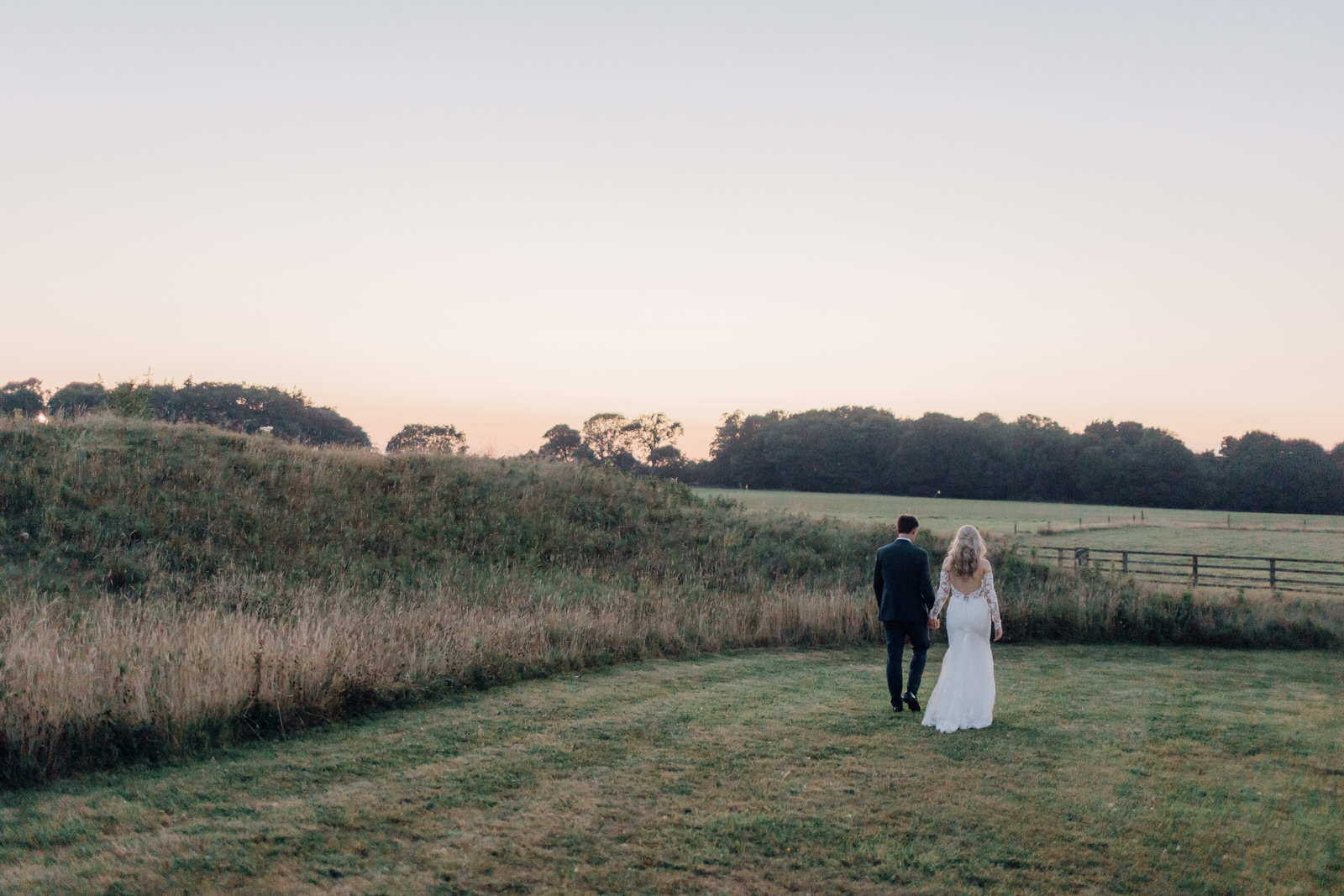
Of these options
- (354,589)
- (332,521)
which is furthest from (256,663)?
(332,521)

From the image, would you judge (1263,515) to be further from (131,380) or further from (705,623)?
(131,380)

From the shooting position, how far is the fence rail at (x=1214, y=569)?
3008 centimetres

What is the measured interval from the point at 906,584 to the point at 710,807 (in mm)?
4098

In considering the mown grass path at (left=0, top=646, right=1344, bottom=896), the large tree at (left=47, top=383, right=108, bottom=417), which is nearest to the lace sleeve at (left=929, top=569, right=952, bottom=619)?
the mown grass path at (left=0, top=646, right=1344, bottom=896)

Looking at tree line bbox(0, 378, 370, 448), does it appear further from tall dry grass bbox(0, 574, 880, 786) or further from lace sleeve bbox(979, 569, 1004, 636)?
lace sleeve bbox(979, 569, 1004, 636)

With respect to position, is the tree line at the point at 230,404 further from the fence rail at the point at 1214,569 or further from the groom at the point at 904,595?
the groom at the point at 904,595

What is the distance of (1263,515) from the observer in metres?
79.3

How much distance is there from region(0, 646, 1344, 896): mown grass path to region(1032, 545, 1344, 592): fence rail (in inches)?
810

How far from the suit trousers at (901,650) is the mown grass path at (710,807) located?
370 mm

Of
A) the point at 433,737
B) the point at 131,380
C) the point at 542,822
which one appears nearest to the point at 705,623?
the point at 433,737

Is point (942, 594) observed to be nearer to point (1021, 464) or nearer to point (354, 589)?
point (354, 589)

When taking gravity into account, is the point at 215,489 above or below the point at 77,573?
above

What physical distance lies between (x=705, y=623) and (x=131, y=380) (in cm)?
3394

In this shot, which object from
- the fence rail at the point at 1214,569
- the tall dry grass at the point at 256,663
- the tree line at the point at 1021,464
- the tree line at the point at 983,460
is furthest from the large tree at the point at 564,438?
the tall dry grass at the point at 256,663
